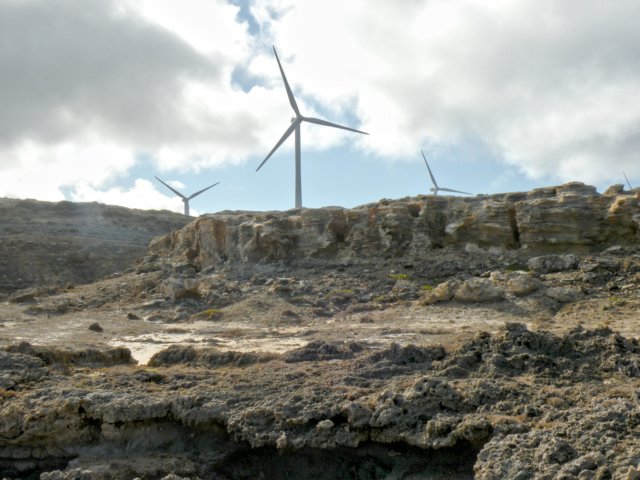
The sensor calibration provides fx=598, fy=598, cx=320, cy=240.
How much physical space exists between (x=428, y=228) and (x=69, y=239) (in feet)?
91.7

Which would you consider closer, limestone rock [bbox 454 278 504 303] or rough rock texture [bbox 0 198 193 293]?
limestone rock [bbox 454 278 504 303]

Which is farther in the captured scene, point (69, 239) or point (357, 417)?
point (69, 239)

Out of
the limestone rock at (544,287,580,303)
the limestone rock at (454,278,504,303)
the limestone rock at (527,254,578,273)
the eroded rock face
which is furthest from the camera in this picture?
the eroded rock face

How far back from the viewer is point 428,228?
26047mm

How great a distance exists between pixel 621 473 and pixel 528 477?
84cm

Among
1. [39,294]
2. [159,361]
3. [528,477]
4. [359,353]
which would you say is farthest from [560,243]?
[39,294]

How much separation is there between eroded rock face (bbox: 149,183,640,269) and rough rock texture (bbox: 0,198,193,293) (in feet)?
34.6

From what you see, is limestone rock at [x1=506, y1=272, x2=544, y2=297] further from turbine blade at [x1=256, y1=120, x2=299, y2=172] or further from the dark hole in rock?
turbine blade at [x1=256, y1=120, x2=299, y2=172]

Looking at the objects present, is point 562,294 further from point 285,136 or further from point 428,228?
point 285,136

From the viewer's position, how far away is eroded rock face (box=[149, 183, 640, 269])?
2245 cm

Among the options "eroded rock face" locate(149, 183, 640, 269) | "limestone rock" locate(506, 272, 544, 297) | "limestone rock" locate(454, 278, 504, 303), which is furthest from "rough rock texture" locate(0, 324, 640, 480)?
"eroded rock face" locate(149, 183, 640, 269)

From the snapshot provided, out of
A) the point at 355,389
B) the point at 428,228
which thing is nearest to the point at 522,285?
the point at 428,228

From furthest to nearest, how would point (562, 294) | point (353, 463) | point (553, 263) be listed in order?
point (553, 263)
point (562, 294)
point (353, 463)

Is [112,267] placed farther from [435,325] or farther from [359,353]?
[359,353]
